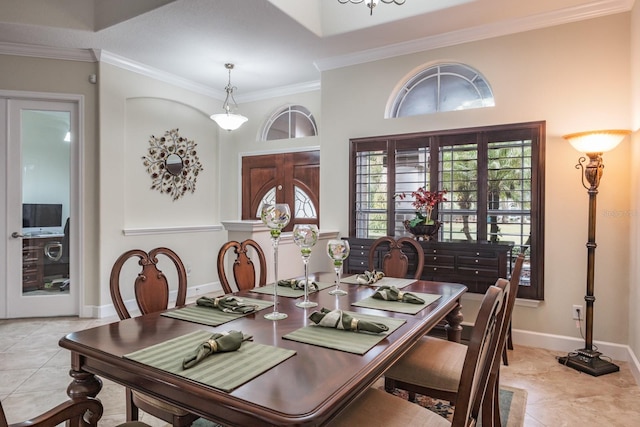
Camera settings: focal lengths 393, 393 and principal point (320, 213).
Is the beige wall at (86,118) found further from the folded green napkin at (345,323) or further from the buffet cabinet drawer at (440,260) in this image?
the folded green napkin at (345,323)

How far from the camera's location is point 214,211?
18.8 feet

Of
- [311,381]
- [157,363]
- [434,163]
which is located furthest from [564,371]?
[157,363]

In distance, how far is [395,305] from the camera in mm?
1843

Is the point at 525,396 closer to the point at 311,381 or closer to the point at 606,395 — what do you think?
the point at 606,395

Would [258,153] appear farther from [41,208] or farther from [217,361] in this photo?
[217,361]

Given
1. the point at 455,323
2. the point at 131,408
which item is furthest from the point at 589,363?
the point at 131,408

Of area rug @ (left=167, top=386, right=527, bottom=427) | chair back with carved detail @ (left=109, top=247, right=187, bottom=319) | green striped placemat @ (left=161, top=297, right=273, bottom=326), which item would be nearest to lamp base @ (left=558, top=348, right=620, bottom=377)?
area rug @ (left=167, top=386, right=527, bottom=427)

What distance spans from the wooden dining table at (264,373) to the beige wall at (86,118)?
10.1 ft

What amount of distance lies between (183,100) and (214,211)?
1.59 m

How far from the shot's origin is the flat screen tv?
412 cm

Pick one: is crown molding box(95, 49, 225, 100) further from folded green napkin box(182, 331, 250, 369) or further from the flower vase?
folded green napkin box(182, 331, 250, 369)

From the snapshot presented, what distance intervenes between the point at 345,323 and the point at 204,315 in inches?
24.7

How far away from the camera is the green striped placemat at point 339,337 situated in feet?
4.23

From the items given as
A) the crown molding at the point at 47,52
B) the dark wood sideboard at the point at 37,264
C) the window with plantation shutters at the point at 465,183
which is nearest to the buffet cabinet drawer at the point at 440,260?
the window with plantation shutters at the point at 465,183
